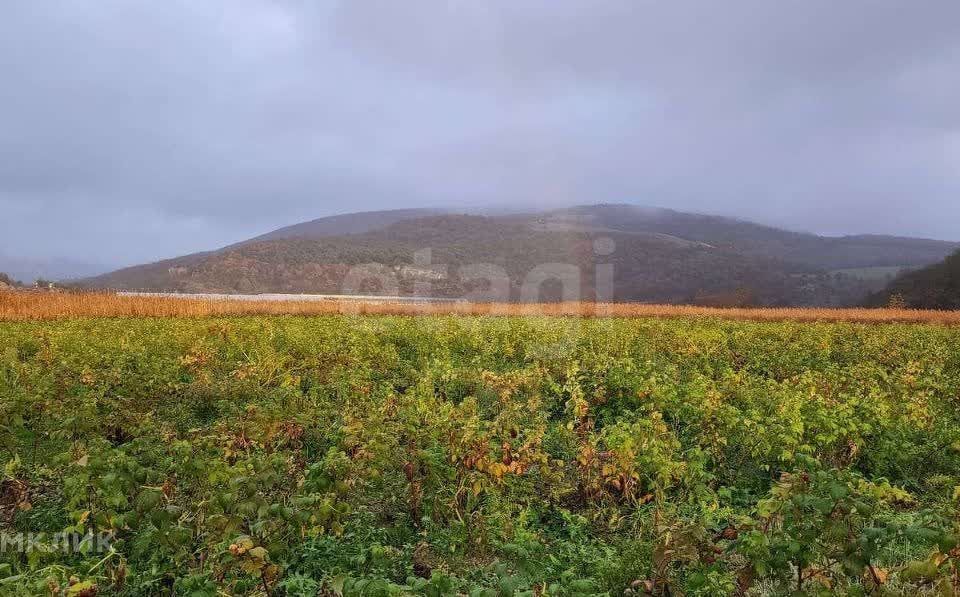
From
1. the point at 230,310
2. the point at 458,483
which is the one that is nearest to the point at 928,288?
the point at 230,310

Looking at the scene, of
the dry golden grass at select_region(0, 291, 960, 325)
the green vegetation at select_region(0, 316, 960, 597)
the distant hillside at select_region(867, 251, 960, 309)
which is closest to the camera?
the green vegetation at select_region(0, 316, 960, 597)

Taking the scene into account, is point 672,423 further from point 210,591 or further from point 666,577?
→ point 210,591

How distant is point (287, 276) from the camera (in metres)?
81.9

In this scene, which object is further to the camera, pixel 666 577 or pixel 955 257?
pixel 955 257

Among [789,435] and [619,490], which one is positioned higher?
[789,435]

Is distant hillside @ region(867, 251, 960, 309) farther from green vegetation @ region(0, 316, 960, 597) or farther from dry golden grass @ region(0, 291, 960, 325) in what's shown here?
green vegetation @ region(0, 316, 960, 597)

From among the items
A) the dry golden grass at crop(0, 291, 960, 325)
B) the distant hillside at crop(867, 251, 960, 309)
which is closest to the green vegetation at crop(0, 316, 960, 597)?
the dry golden grass at crop(0, 291, 960, 325)

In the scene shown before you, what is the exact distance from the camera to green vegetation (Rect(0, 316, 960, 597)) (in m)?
3.28

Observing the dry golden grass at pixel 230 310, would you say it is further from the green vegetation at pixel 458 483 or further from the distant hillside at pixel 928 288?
the distant hillside at pixel 928 288

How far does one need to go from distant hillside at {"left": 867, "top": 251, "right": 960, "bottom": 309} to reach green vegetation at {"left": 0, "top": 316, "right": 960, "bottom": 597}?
50931 mm

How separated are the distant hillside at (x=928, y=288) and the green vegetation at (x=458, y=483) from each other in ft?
167

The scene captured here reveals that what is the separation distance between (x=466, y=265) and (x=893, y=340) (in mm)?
80516

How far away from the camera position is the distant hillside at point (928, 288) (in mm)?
50750

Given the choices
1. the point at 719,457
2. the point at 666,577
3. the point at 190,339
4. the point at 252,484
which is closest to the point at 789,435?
the point at 719,457
